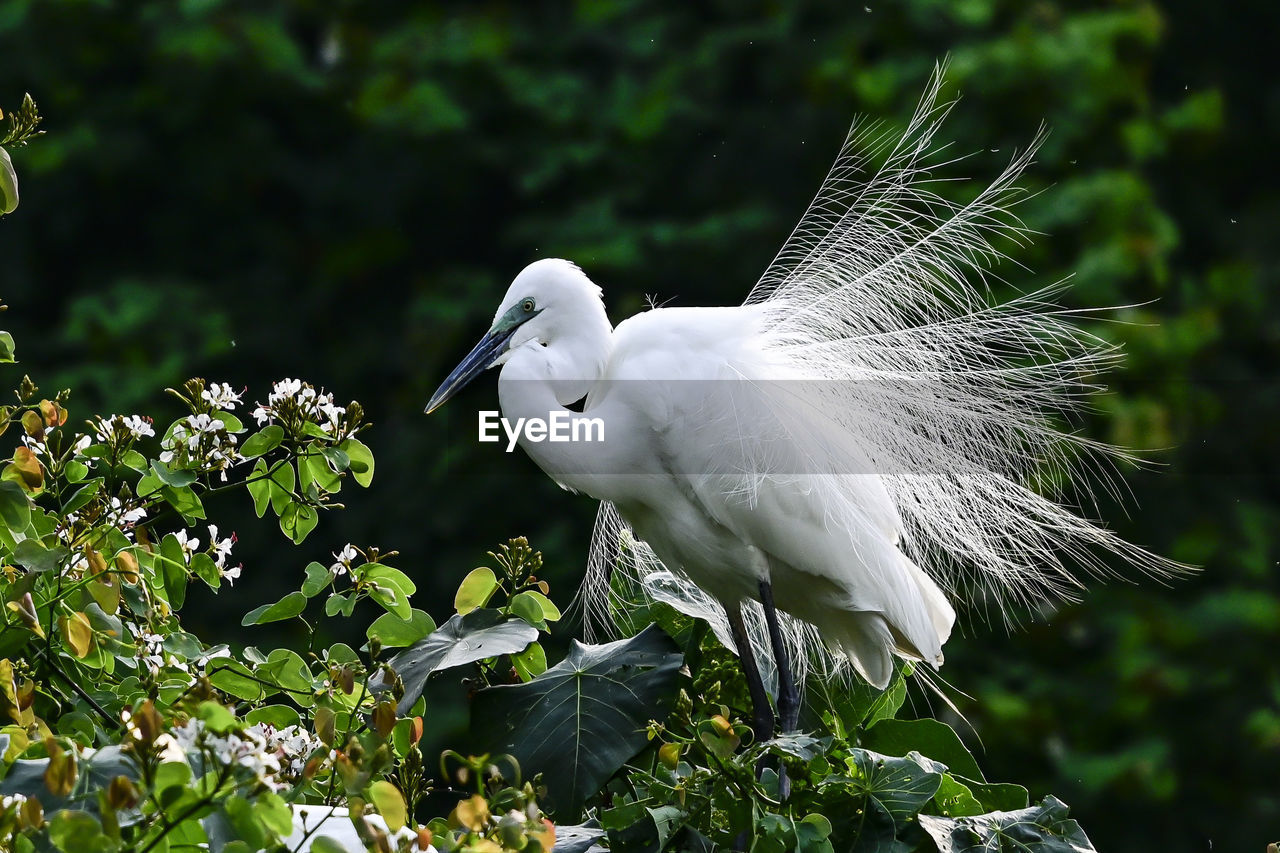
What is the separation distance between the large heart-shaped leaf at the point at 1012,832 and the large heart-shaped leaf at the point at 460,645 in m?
0.30

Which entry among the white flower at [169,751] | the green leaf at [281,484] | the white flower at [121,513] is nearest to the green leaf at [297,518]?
the green leaf at [281,484]

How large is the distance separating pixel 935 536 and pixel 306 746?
795 mm

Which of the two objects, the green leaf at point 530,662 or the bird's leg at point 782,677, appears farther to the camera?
the bird's leg at point 782,677

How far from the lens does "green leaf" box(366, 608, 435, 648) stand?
99 centimetres

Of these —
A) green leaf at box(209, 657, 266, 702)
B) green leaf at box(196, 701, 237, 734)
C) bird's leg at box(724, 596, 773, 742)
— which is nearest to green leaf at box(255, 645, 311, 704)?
green leaf at box(209, 657, 266, 702)

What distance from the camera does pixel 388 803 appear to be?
561mm

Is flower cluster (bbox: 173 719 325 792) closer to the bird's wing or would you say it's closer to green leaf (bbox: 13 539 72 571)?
green leaf (bbox: 13 539 72 571)

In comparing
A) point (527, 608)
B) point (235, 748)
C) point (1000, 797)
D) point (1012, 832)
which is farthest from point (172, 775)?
point (1000, 797)

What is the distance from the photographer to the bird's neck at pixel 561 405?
1.35 m

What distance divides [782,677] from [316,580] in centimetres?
56

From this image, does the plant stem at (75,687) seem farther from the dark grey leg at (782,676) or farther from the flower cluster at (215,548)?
the dark grey leg at (782,676)

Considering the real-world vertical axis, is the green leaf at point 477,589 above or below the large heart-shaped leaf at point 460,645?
above

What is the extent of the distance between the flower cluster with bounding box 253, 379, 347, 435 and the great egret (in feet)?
1.59

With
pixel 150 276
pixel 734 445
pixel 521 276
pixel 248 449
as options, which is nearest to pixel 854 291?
pixel 734 445
